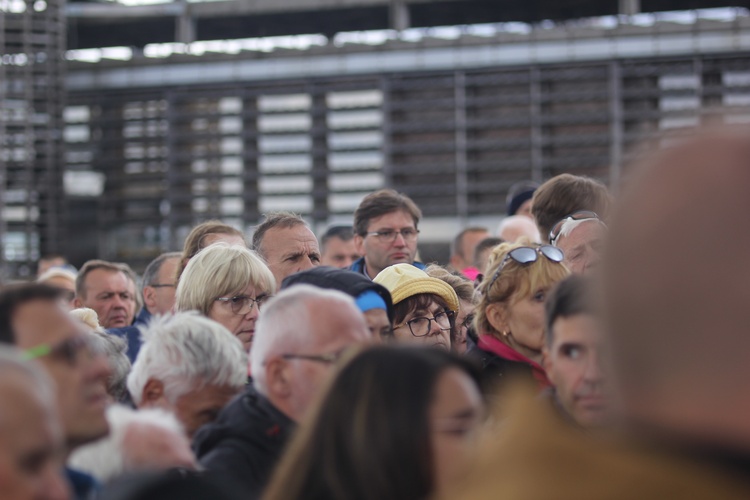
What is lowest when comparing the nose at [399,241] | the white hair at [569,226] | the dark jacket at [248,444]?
the dark jacket at [248,444]

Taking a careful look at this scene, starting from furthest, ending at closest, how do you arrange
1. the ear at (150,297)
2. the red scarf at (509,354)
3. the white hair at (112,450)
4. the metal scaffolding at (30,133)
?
1. the metal scaffolding at (30,133)
2. the ear at (150,297)
3. the red scarf at (509,354)
4. the white hair at (112,450)

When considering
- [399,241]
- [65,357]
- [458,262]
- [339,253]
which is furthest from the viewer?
[458,262]

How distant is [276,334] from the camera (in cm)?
288

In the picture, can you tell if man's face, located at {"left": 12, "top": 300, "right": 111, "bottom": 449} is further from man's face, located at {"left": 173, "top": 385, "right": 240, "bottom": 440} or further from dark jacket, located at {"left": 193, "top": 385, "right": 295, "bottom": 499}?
man's face, located at {"left": 173, "top": 385, "right": 240, "bottom": 440}

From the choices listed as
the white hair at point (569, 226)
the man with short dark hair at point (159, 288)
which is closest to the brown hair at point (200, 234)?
the man with short dark hair at point (159, 288)

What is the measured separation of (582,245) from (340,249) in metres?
3.39

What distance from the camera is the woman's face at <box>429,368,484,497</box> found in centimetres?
192

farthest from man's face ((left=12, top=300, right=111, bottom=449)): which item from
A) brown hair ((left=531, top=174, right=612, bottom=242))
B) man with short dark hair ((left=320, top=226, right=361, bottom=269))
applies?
man with short dark hair ((left=320, top=226, right=361, bottom=269))

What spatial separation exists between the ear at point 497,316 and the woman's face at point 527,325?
0.04ft

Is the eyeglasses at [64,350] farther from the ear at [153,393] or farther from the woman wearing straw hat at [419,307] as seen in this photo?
the woman wearing straw hat at [419,307]

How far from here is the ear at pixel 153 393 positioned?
10.9 feet

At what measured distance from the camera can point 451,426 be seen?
6.36 ft

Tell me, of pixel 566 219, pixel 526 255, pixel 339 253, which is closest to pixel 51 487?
pixel 526 255

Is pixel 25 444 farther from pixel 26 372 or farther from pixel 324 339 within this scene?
pixel 324 339
